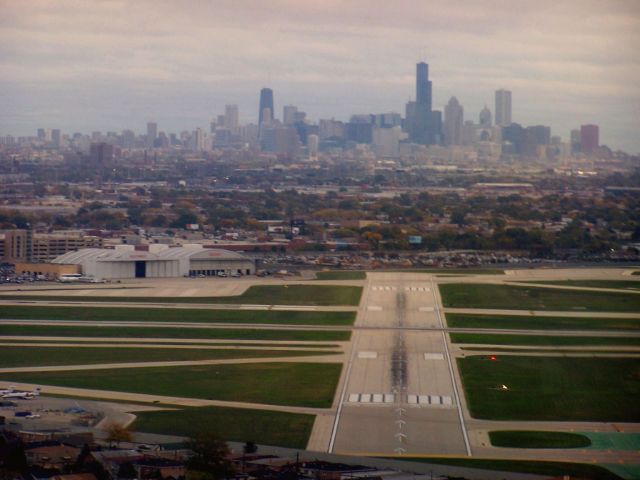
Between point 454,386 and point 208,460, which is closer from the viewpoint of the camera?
point 208,460

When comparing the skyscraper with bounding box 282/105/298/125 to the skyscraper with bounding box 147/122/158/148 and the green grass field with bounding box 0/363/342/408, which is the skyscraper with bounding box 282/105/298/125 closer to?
the skyscraper with bounding box 147/122/158/148

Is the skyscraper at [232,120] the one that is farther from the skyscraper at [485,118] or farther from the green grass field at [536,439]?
the green grass field at [536,439]

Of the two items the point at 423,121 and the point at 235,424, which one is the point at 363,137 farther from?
the point at 235,424

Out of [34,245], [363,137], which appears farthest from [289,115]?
[34,245]

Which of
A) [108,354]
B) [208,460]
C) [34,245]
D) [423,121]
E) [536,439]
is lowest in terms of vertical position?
[108,354]

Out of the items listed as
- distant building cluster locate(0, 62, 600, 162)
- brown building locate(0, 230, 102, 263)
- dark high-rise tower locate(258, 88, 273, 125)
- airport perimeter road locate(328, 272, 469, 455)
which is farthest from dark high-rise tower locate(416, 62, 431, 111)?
airport perimeter road locate(328, 272, 469, 455)

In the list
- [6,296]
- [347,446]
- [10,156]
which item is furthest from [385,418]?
[10,156]

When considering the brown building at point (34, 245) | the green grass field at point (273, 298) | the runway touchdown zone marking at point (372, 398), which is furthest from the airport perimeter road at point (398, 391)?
the brown building at point (34, 245)
